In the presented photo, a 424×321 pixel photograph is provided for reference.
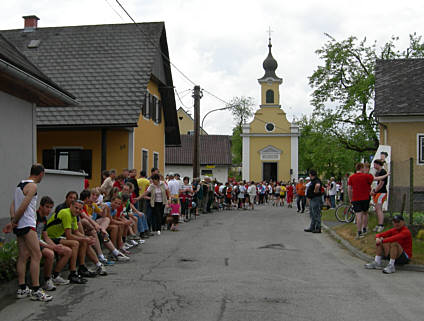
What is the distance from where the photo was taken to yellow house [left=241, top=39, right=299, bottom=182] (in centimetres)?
6228

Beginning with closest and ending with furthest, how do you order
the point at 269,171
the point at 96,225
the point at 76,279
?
the point at 76,279, the point at 96,225, the point at 269,171

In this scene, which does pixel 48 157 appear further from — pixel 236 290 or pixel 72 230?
pixel 236 290

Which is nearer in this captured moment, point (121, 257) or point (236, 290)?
point (236, 290)

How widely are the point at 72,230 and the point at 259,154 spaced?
2168 inches

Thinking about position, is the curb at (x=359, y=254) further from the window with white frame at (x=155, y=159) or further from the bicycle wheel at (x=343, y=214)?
the window with white frame at (x=155, y=159)

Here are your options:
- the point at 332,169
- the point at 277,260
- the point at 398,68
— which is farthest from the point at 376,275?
the point at 332,169

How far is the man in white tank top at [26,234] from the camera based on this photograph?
6.83 meters

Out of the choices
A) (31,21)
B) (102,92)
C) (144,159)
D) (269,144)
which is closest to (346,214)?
(144,159)

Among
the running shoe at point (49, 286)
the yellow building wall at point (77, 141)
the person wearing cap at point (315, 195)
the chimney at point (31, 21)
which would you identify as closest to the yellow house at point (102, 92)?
the yellow building wall at point (77, 141)

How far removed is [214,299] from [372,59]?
33699 mm

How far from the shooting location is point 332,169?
4828 cm

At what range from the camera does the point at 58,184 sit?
42.0 feet

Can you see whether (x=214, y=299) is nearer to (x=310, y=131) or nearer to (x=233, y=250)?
(x=233, y=250)

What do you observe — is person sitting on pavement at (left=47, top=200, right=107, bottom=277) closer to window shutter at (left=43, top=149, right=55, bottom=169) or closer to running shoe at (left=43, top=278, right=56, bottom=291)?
running shoe at (left=43, top=278, right=56, bottom=291)
